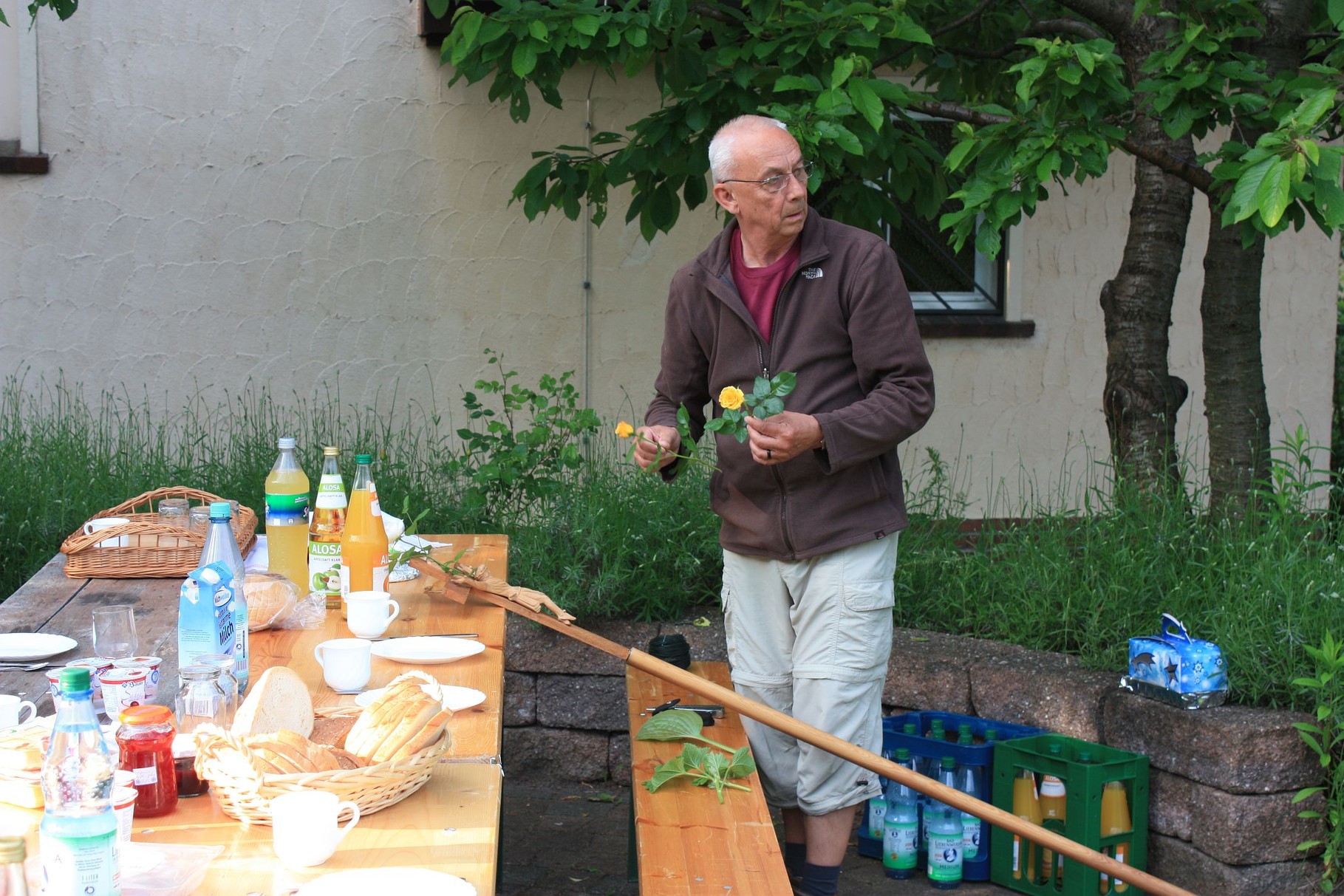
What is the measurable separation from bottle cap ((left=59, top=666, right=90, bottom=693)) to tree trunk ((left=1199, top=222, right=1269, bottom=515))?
4.45m

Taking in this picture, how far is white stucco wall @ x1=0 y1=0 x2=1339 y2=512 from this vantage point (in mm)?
7055

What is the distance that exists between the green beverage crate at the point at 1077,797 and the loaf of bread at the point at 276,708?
7.84 feet

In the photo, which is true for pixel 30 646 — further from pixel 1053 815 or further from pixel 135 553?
pixel 1053 815

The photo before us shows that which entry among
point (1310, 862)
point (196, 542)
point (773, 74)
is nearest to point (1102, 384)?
point (773, 74)

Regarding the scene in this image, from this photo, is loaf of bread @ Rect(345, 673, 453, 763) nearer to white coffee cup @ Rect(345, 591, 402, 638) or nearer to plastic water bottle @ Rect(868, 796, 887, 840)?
white coffee cup @ Rect(345, 591, 402, 638)

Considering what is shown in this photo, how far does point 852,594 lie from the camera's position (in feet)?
10.9

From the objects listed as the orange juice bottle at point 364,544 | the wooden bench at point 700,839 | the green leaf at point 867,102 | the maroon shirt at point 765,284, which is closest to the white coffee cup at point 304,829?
the wooden bench at point 700,839

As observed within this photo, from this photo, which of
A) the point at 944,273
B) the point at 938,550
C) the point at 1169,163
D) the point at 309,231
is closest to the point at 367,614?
the point at 938,550

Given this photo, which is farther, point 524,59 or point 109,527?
point 524,59

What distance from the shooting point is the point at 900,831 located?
409 cm

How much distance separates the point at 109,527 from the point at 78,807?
2.23m

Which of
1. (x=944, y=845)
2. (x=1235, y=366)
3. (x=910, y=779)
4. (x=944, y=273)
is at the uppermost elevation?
(x=944, y=273)

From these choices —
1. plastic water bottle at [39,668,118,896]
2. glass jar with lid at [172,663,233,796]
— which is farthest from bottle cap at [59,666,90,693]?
glass jar with lid at [172,663,233,796]

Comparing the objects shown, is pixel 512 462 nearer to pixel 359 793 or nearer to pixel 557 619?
pixel 557 619
